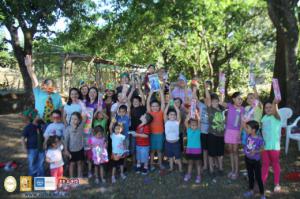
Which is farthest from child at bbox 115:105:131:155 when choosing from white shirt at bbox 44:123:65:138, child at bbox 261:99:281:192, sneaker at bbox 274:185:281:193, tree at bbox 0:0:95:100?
tree at bbox 0:0:95:100

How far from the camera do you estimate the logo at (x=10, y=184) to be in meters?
5.65

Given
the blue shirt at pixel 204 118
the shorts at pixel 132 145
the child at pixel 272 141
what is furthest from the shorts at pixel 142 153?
the child at pixel 272 141

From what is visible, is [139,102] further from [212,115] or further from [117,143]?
[212,115]

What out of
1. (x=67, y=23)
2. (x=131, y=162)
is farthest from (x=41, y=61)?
(x=131, y=162)

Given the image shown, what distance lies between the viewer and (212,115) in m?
6.02

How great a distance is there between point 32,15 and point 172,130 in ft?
Answer: 26.2

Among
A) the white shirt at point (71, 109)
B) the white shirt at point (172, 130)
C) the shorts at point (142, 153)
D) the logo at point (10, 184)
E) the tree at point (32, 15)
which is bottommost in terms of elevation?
the logo at point (10, 184)

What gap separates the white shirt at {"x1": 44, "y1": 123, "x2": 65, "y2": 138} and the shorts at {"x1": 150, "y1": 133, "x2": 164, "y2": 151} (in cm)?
170

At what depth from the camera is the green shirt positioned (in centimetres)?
537

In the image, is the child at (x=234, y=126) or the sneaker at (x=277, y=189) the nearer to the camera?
the sneaker at (x=277, y=189)

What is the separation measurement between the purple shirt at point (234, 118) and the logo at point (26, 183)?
3.69 meters

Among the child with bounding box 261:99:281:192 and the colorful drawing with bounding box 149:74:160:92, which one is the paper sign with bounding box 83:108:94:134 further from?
the child with bounding box 261:99:281:192

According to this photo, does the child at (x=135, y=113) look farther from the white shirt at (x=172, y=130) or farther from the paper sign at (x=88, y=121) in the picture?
the paper sign at (x=88, y=121)

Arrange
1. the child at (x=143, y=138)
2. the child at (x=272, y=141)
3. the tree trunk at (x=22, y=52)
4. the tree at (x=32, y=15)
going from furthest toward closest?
the tree trunk at (x=22, y=52), the tree at (x=32, y=15), the child at (x=143, y=138), the child at (x=272, y=141)
